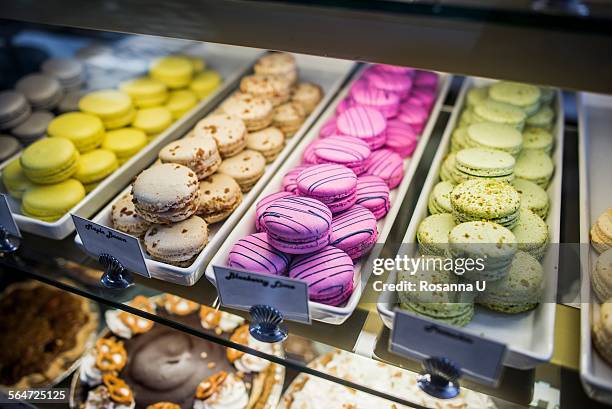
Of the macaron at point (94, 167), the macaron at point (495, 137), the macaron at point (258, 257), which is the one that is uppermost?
the macaron at point (495, 137)

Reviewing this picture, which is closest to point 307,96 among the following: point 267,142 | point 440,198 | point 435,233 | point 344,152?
point 267,142

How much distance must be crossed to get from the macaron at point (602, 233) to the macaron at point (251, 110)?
1.05 metres

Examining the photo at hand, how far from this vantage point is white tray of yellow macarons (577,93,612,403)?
973 mm

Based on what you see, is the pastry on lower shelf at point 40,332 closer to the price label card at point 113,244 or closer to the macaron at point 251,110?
the price label card at point 113,244

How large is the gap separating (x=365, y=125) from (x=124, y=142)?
0.79 metres

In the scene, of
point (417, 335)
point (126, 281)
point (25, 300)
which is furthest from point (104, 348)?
point (417, 335)

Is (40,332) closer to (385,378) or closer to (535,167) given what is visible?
(385,378)

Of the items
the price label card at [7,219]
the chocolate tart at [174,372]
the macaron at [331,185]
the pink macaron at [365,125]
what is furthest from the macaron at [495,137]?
the price label card at [7,219]

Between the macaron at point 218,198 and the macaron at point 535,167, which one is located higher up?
the macaron at point 535,167

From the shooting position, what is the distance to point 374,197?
144cm

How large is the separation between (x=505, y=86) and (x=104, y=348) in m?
1.58

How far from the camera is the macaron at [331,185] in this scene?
1.33 meters

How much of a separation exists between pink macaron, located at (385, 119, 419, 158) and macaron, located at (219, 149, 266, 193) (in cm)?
42

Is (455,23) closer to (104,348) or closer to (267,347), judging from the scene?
(267,347)
